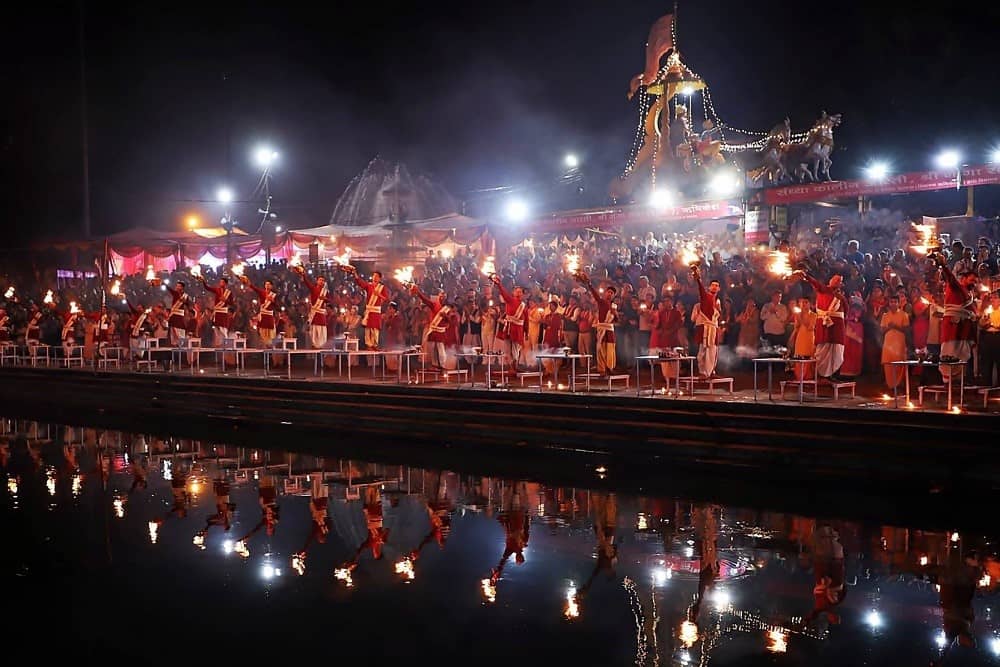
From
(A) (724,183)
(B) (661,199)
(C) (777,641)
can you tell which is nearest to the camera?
(C) (777,641)

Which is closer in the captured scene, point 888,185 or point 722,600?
point 722,600

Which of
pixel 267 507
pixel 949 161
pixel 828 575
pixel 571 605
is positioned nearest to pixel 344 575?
pixel 571 605

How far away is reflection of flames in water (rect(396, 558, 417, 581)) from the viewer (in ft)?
→ 22.6

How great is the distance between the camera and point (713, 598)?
622 centimetres

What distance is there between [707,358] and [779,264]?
117 inches

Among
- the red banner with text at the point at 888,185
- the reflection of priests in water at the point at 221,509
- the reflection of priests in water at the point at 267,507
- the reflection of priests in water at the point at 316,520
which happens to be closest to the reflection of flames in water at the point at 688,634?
the reflection of priests in water at the point at 316,520

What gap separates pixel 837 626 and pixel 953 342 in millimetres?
6729

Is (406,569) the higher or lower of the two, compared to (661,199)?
lower

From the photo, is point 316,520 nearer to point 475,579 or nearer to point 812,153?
point 475,579

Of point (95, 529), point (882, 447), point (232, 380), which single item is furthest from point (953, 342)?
point (232, 380)

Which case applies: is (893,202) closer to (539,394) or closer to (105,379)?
(539,394)

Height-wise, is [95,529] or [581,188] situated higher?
[581,188]

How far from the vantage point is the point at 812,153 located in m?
22.7

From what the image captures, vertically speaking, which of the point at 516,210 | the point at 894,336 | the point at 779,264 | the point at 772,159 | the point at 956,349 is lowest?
the point at 956,349
